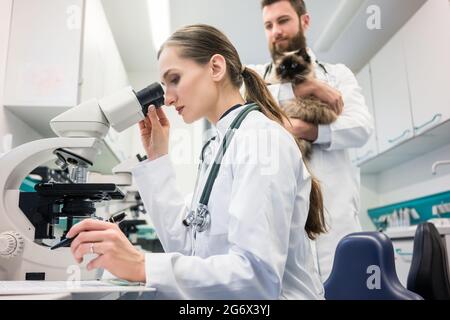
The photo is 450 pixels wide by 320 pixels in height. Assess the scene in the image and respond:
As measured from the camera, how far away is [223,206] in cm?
73

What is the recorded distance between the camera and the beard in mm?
1478

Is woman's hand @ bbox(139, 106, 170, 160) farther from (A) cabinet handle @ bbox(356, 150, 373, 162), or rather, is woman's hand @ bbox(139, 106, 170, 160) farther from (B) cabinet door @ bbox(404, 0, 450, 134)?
(A) cabinet handle @ bbox(356, 150, 373, 162)

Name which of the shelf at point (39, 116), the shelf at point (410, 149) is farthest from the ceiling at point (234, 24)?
the shelf at point (410, 149)

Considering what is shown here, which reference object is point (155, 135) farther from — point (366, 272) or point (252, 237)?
point (366, 272)

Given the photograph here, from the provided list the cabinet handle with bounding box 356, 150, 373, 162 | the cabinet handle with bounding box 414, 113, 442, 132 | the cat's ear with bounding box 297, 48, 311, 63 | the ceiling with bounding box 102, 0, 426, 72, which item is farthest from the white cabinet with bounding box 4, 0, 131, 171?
the cabinet handle with bounding box 356, 150, 373, 162

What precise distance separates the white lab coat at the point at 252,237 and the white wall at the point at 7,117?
3.29 ft

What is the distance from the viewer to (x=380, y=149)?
8.90 ft

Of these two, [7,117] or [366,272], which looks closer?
[366,272]

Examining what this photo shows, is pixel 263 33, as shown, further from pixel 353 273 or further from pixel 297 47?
pixel 353 273

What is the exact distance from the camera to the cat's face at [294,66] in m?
1.44

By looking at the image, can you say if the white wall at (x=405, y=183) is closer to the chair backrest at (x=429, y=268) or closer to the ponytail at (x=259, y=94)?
the chair backrest at (x=429, y=268)

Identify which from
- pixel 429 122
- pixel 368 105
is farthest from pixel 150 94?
pixel 368 105

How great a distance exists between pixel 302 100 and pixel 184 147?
451 millimetres
